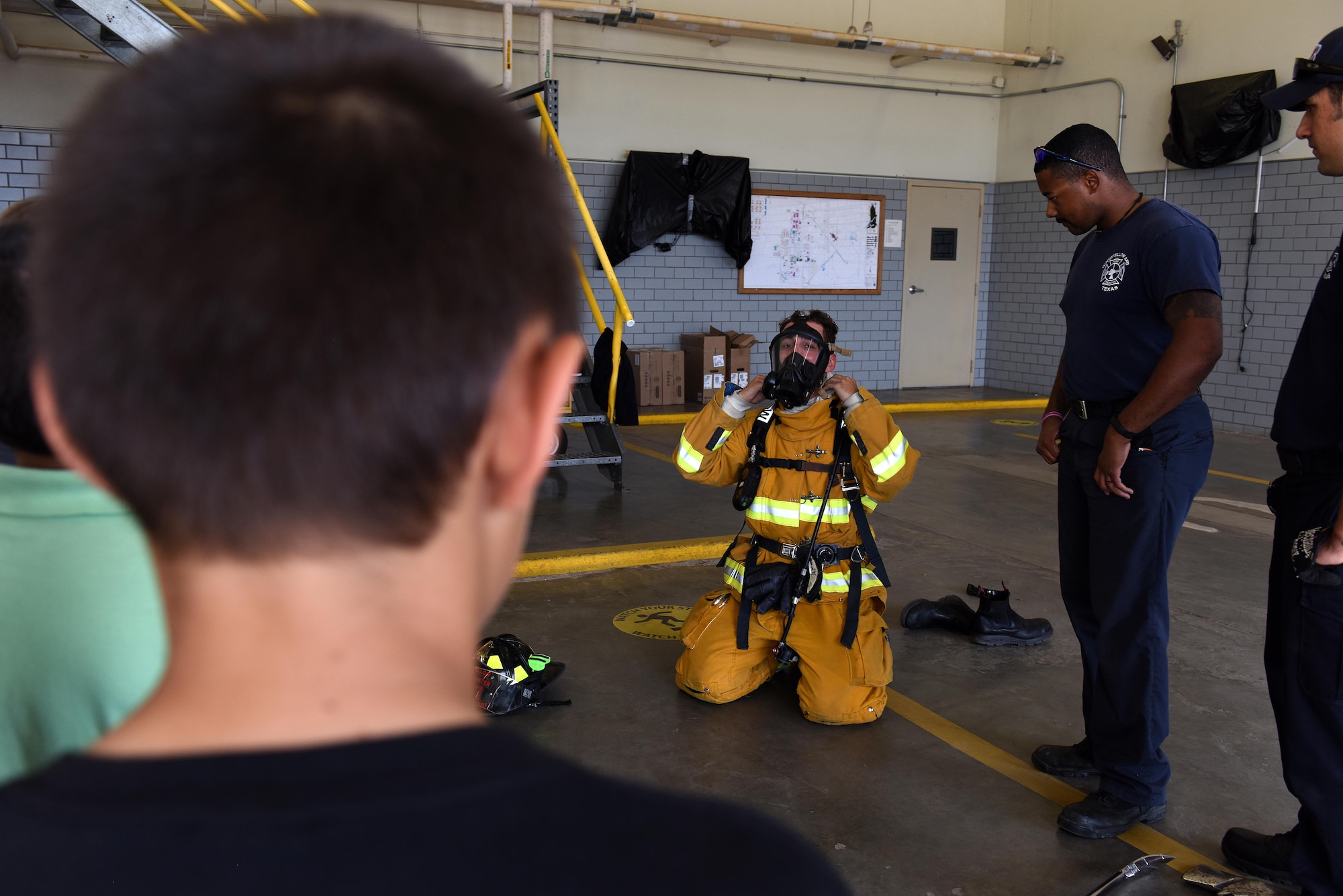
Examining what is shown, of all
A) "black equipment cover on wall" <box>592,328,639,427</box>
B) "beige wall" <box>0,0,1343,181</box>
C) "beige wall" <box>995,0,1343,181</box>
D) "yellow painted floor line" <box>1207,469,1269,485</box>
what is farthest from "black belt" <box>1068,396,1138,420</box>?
"beige wall" <box>0,0,1343,181</box>

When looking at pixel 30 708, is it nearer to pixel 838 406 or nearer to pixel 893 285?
pixel 838 406

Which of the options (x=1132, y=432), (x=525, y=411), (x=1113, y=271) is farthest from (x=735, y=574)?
(x=525, y=411)

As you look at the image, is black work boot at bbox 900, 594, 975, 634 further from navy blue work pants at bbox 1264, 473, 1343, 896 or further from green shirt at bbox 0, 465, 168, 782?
green shirt at bbox 0, 465, 168, 782

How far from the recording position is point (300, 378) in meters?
0.52

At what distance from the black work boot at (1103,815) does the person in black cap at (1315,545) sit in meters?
0.47

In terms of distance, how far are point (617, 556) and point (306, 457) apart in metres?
4.89

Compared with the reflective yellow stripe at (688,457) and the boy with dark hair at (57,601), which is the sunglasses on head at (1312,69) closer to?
the reflective yellow stripe at (688,457)

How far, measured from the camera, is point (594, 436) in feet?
24.4

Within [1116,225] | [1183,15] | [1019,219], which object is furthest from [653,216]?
[1116,225]

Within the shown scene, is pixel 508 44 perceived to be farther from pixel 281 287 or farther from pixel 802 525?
pixel 281 287

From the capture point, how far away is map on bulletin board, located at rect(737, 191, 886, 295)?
12164 mm

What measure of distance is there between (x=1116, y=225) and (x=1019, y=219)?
1100cm

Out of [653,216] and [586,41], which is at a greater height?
[586,41]

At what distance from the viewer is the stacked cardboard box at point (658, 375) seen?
11.3m
